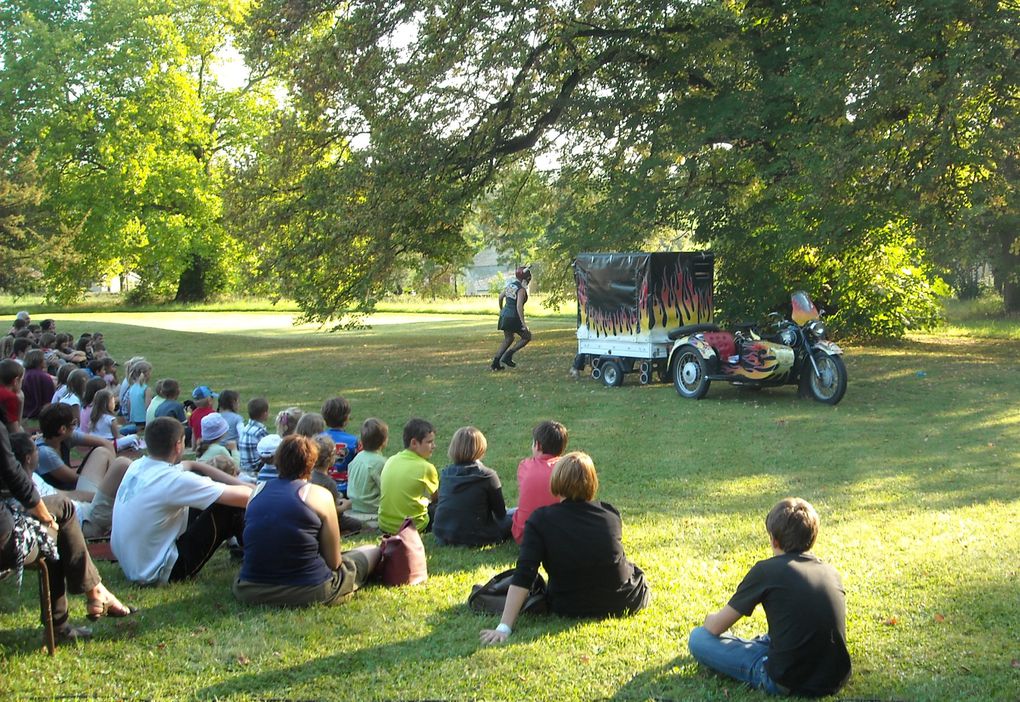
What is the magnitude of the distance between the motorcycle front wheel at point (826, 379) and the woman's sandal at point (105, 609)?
10.3 metres

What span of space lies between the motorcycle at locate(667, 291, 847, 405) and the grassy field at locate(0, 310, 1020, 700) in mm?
304

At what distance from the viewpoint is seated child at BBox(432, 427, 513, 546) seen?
22.4 feet

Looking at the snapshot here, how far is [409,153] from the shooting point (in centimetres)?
1995

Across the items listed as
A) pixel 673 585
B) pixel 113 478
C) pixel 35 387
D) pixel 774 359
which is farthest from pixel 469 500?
pixel 774 359

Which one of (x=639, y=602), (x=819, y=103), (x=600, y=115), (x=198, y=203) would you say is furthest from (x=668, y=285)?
(x=198, y=203)

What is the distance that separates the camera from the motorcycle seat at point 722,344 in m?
14.3

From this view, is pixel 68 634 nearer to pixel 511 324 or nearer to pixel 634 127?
pixel 511 324

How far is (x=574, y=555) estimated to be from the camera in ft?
17.1

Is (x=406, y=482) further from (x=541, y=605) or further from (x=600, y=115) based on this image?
(x=600, y=115)

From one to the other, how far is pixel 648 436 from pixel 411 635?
6.59 m

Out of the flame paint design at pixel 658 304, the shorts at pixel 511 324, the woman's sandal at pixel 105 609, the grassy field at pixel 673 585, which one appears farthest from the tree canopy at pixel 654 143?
the woman's sandal at pixel 105 609

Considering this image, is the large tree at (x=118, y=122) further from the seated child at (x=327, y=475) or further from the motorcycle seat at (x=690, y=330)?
the seated child at (x=327, y=475)

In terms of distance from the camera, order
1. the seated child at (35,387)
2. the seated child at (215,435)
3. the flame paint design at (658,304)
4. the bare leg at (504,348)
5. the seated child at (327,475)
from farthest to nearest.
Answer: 1. the bare leg at (504,348)
2. the flame paint design at (658,304)
3. the seated child at (35,387)
4. the seated child at (215,435)
5. the seated child at (327,475)

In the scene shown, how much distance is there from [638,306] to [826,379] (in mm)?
3327
